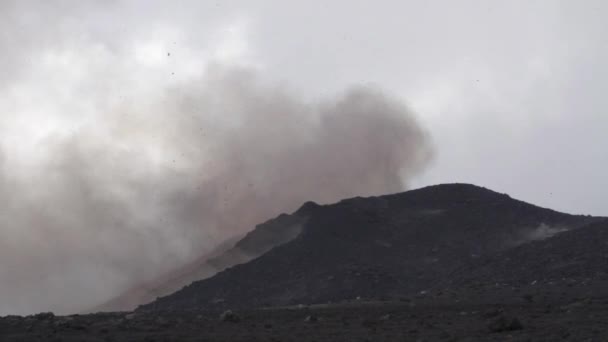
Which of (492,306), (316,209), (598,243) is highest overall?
(316,209)

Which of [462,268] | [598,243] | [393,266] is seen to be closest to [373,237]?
[393,266]

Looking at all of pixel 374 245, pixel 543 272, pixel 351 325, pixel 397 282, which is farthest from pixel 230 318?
pixel 374 245

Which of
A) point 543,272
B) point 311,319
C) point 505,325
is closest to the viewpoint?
point 505,325

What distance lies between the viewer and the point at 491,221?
6831 cm

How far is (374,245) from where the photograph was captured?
213ft

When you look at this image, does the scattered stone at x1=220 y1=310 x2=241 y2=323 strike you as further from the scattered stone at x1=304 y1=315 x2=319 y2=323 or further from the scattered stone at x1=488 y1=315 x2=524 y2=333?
the scattered stone at x1=488 y1=315 x2=524 y2=333

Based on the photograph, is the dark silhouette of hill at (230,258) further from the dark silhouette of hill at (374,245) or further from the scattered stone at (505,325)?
the scattered stone at (505,325)

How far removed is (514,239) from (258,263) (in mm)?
19099

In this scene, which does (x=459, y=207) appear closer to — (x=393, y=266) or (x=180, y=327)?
(x=393, y=266)

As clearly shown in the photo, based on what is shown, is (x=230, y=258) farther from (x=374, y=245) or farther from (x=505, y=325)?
(x=505, y=325)

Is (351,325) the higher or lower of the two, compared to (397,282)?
lower

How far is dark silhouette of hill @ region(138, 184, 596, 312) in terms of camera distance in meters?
55.5

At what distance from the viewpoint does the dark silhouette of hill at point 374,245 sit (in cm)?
5553

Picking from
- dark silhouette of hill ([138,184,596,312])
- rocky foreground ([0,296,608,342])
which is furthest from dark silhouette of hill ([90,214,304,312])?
rocky foreground ([0,296,608,342])
